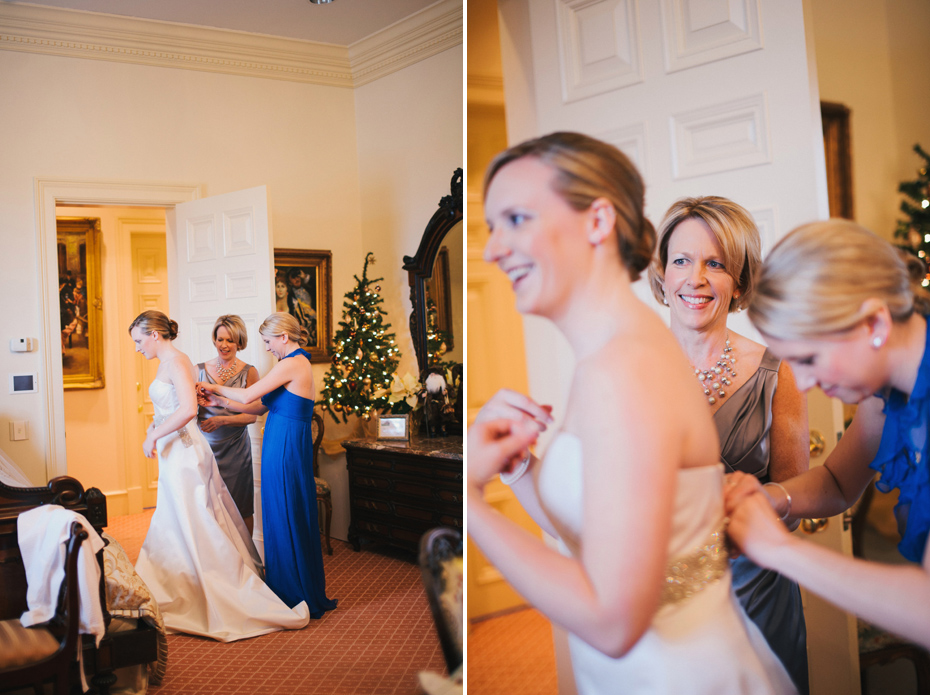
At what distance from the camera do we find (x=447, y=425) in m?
4.04

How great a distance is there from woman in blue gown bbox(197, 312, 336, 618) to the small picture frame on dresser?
2.18 ft

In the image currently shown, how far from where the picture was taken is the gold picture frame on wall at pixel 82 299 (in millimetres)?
5188

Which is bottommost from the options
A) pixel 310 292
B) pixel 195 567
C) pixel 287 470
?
pixel 195 567

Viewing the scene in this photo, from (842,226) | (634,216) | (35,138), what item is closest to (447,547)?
(634,216)

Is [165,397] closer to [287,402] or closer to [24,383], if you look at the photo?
[287,402]

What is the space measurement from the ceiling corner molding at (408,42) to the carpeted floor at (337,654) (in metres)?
3.12

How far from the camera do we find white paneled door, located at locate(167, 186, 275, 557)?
3773 mm

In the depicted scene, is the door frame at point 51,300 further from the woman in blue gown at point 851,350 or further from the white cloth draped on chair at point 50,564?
the woman in blue gown at point 851,350

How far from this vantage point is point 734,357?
132 centimetres

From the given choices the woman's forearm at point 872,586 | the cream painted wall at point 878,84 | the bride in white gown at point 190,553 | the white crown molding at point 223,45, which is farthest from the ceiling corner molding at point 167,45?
the woman's forearm at point 872,586

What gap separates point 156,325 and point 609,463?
119 inches

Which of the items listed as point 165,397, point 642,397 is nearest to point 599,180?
point 642,397

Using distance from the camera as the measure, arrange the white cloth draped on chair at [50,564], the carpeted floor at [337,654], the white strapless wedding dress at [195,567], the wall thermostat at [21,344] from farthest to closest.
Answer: the wall thermostat at [21,344]
the white strapless wedding dress at [195,567]
the carpeted floor at [337,654]
the white cloth draped on chair at [50,564]

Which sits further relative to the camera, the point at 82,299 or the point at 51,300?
the point at 82,299
